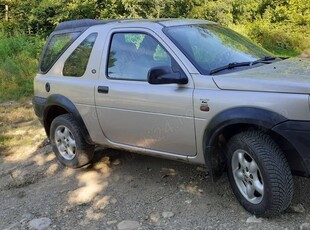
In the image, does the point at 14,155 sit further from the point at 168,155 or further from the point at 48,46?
the point at 168,155

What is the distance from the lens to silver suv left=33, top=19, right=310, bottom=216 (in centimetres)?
372

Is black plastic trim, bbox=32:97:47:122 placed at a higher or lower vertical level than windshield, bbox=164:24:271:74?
lower

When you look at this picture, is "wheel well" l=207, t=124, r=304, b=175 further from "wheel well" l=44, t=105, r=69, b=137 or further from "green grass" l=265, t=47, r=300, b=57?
"green grass" l=265, t=47, r=300, b=57

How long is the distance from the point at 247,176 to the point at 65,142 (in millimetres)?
2627

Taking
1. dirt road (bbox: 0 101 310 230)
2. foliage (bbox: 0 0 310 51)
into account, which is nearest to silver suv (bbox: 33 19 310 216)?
dirt road (bbox: 0 101 310 230)

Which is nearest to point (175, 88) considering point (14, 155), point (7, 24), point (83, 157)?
point (83, 157)

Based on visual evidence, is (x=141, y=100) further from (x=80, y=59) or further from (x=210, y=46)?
(x=80, y=59)

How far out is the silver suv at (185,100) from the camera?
3725mm

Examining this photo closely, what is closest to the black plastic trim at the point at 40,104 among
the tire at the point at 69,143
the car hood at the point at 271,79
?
the tire at the point at 69,143

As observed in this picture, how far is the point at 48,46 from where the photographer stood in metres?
6.00

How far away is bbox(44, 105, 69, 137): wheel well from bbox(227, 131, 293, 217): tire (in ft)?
8.35

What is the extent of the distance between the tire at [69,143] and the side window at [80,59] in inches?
21.9

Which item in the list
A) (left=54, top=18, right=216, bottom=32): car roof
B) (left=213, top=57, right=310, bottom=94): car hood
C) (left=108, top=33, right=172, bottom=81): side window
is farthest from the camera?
(left=54, top=18, right=216, bottom=32): car roof

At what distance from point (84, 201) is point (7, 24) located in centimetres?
1483
